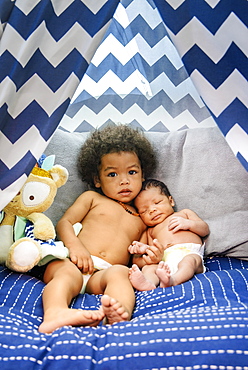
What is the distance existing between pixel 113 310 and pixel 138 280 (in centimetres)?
28

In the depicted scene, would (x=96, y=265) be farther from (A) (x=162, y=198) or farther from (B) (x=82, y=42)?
(B) (x=82, y=42)

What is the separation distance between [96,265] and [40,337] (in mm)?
598

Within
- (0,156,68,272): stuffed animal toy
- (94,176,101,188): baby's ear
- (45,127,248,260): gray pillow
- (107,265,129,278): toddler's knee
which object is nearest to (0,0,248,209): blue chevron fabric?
(0,156,68,272): stuffed animal toy

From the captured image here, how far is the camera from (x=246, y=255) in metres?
1.83

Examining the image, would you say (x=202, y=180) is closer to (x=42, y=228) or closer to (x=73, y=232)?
(x=73, y=232)

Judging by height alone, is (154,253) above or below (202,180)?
below

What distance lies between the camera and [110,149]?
6.70ft

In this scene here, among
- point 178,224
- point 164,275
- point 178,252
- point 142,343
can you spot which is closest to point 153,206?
point 178,224

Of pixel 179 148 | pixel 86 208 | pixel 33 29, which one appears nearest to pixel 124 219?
pixel 86 208

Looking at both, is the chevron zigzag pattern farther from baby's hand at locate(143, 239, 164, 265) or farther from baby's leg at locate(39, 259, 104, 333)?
baby's leg at locate(39, 259, 104, 333)

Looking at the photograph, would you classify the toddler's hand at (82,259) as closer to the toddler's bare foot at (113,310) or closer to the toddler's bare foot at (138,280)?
the toddler's bare foot at (138,280)

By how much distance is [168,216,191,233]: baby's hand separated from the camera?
1.85 metres

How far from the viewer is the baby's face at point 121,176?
199 centimetres

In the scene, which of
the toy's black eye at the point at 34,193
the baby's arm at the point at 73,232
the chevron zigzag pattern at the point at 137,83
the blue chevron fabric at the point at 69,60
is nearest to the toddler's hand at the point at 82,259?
the baby's arm at the point at 73,232
